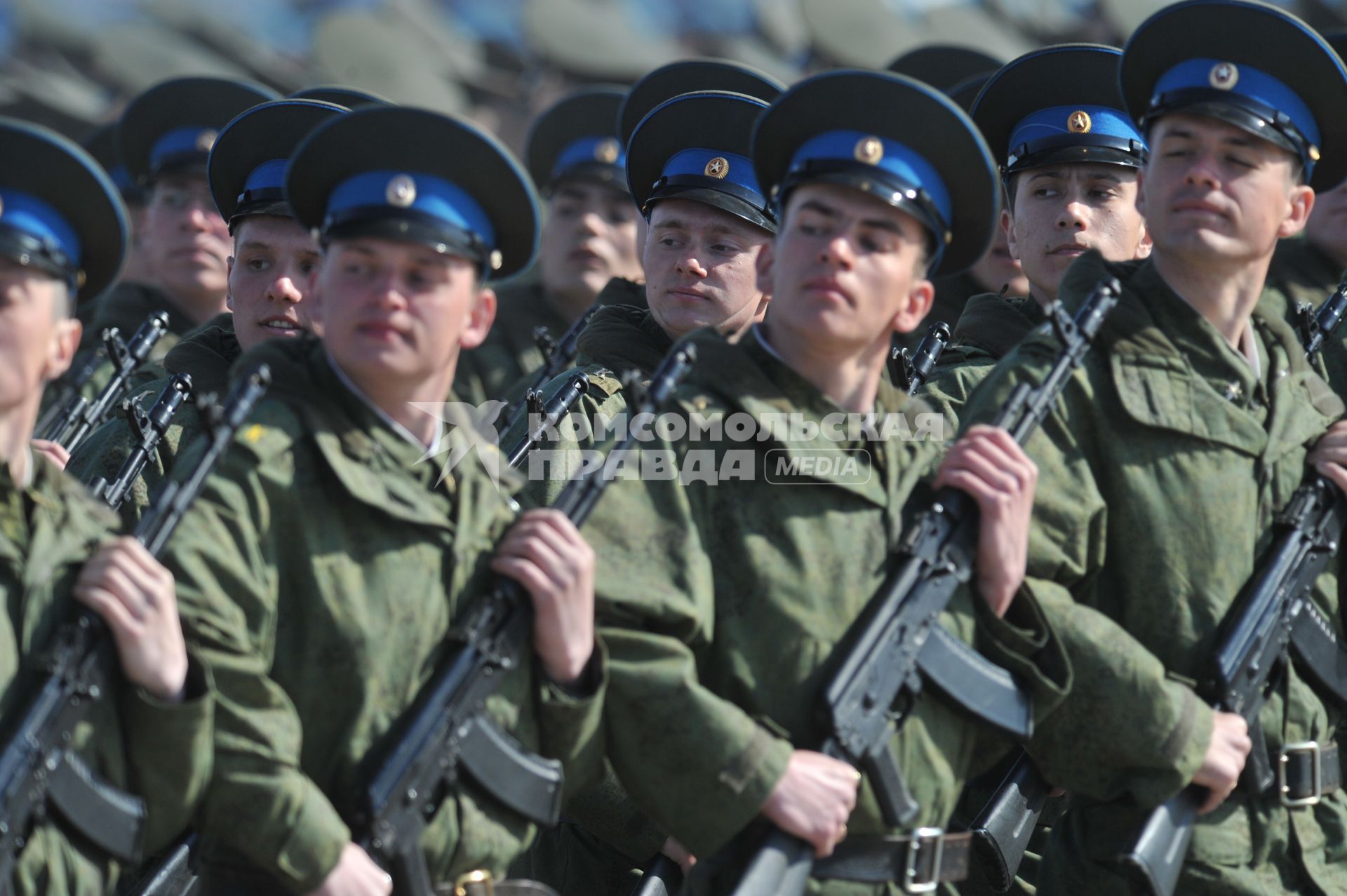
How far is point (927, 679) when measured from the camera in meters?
5.40

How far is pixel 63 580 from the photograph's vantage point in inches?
183

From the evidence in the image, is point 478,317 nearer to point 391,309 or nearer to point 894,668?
point 391,309

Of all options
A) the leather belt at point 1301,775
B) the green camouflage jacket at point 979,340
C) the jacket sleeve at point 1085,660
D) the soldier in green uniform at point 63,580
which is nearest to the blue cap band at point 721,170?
the green camouflage jacket at point 979,340

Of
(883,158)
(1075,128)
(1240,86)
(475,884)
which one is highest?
(1075,128)

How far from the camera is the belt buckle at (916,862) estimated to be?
5.43m

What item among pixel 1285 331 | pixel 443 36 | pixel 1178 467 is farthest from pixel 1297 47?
pixel 443 36

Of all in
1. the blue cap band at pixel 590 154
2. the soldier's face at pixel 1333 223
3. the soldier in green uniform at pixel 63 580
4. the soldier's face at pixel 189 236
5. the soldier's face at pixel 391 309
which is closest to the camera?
the soldier in green uniform at pixel 63 580

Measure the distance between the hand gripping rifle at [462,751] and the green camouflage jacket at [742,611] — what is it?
0.84 feet

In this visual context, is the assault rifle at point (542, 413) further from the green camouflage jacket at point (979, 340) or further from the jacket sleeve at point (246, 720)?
the jacket sleeve at point (246, 720)

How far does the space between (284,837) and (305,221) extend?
164 cm

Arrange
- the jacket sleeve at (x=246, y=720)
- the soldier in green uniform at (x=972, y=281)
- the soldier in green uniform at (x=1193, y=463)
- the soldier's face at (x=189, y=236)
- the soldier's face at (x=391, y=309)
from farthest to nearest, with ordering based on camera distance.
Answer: the soldier's face at (x=189, y=236) → the soldier in green uniform at (x=972, y=281) → the soldier in green uniform at (x=1193, y=463) → the soldier's face at (x=391, y=309) → the jacket sleeve at (x=246, y=720)

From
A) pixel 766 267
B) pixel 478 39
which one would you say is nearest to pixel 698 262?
pixel 766 267

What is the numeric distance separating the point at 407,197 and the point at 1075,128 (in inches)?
132

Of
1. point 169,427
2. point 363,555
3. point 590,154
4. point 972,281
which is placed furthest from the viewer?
point 590,154
